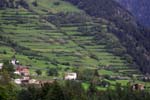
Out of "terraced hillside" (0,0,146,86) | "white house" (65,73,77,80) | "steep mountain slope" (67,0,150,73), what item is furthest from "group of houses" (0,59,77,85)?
"steep mountain slope" (67,0,150,73)

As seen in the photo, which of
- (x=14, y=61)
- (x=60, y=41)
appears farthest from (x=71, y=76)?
(x=60, y=41)

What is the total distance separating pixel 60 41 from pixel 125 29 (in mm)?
32470

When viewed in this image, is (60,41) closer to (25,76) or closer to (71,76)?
(71,76)

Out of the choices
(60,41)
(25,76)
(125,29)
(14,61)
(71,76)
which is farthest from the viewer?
(125,29)

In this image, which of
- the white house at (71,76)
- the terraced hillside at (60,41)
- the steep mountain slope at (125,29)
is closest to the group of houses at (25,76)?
the white house at (71,76)

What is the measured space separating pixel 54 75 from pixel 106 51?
3509cm

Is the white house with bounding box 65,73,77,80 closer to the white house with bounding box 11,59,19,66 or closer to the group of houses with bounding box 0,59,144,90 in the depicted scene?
the group of houses with bounding box 0,59,144,90

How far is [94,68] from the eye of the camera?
121500mm

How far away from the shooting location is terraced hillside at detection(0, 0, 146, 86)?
396ft

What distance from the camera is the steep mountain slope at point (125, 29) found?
147 m

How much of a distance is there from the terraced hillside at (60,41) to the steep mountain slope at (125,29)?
3955mm

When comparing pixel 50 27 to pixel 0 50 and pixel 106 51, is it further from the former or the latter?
pixel 0 50

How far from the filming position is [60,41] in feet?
448

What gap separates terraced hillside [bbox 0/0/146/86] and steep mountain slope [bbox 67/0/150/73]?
3955mm
